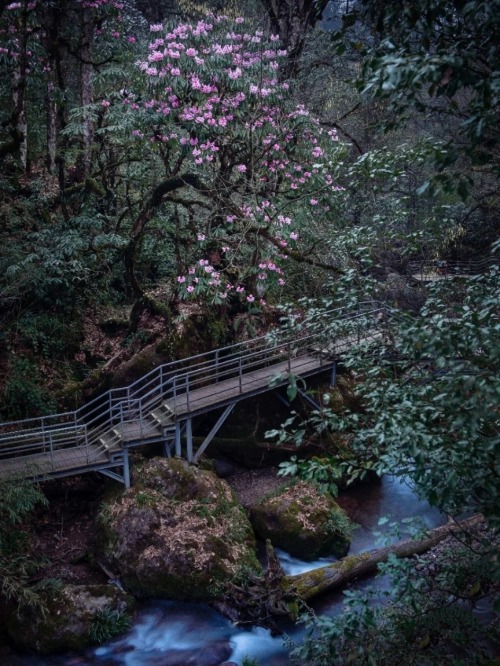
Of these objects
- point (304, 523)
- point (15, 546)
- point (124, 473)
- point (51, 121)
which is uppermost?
point (51, 121)

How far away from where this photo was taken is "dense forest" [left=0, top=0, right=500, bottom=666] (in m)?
5.81

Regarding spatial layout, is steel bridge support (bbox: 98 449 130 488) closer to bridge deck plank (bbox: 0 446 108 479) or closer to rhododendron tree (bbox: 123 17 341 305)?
bridge deck plank (bbox: 0 446 108 479)

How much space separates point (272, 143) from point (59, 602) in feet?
31.6

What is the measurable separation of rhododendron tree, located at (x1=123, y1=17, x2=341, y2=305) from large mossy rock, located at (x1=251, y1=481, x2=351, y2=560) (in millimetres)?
4428

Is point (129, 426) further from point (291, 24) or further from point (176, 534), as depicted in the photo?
point (291, 24)

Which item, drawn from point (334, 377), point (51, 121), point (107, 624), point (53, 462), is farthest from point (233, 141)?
point (107, 624)

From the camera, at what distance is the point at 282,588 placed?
891 centimetres

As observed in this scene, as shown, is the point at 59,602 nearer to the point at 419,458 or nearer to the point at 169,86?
the point at 419,458

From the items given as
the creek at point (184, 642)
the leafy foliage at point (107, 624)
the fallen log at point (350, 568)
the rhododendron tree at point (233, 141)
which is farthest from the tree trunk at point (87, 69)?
the fallen log at point (350, 568)

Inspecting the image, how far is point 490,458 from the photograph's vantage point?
12.6 ft

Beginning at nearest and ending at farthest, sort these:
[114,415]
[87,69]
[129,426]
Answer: [129,426], [114,415], [87,69]

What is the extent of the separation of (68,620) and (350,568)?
4.84m

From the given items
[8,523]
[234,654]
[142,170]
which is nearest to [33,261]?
[142,170]

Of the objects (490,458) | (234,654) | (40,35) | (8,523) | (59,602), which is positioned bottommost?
(234,654)
